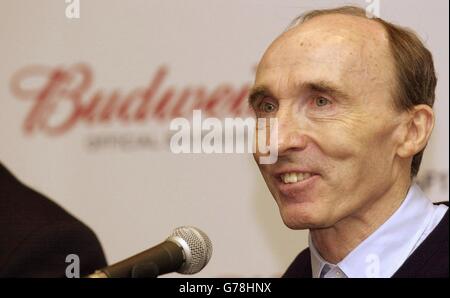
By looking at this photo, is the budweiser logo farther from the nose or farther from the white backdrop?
the nose

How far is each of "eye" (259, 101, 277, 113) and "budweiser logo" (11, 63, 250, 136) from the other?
282 mm

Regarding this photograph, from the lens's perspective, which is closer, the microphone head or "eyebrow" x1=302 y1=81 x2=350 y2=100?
the microphone head

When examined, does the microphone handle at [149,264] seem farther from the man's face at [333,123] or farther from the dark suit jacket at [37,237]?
the dark suit jacket at [37,237]

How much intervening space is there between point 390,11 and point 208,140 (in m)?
0.47

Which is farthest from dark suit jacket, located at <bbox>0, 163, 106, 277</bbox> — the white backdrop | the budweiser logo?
the budweiser logo

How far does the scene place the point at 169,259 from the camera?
3.19 feet

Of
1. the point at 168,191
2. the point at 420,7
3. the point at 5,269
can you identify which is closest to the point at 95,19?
the point at 168,191

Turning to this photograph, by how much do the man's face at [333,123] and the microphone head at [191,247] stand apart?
0.84ft

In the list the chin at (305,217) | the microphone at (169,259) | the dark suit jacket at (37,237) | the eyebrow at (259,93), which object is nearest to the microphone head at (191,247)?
the microphone at (169,259)

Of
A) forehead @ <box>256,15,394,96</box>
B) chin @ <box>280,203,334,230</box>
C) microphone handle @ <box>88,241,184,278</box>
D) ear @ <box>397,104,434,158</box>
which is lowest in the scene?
chin @ <box>280,203,334,230</box>

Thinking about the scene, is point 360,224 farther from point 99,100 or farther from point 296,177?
point 99,100

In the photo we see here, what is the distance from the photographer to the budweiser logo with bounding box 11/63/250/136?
5.37 feet

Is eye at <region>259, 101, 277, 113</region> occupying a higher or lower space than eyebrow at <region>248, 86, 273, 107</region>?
lower

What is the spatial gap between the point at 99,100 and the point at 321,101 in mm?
624
